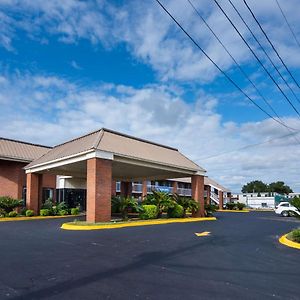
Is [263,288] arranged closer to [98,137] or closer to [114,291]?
[114,291]

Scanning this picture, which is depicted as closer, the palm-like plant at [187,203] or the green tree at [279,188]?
the palm-like plant at [187,203]

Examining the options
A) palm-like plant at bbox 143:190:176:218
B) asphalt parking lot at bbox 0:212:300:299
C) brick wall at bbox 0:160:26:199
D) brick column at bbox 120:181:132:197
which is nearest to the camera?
asphalt parking lot at bbox 0:212:300:299

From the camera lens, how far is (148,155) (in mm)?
24641

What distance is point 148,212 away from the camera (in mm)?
24000

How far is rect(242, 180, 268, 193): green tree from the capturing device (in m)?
140

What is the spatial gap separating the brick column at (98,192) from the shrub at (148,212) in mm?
4365

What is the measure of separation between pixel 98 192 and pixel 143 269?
11.5 m

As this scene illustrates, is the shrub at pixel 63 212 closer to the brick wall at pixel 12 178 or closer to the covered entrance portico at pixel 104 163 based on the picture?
the covered entrance portico at pixel 104 163

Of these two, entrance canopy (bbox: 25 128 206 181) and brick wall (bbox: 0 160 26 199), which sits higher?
entrance canopy (bbox: 25 128 206 181)

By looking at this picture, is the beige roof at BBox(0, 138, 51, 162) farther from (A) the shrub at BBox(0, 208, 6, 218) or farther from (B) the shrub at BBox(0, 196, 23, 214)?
(A) the shrub at BBox(0, 208, 6, 218)

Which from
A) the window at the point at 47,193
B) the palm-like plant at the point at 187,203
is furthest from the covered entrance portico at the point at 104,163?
the window at the point at 47,193

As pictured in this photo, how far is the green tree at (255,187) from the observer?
140 m

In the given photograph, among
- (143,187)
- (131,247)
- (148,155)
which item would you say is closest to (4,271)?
(131,247)

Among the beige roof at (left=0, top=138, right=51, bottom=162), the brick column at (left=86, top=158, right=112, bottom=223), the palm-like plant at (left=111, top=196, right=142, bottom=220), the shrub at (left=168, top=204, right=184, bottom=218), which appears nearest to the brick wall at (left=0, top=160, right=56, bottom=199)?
the beige roof at (left=0, top=138, right=51, bottom=162)
